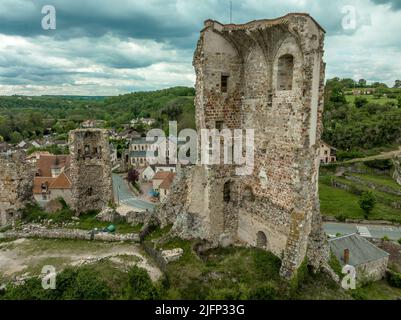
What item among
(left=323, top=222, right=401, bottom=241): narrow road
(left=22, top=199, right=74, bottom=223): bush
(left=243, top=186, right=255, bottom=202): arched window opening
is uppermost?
(left=243, top=186, right=255, bottom=202): arched window opening

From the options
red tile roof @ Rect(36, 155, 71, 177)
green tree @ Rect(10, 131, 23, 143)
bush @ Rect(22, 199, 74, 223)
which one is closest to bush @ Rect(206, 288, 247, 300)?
bush @ Rect(22, 199, 74, 223)

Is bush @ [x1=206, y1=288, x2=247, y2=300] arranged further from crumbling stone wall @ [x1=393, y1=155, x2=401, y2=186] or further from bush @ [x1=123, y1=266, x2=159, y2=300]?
crumbling stone wall @ [x1=393, y1=155, x2=401, y2=186]

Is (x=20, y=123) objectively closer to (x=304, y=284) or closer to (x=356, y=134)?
(x=356, y=134)

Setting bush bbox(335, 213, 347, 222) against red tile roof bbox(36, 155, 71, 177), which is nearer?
bush bbox(335, 213, 347, 222)

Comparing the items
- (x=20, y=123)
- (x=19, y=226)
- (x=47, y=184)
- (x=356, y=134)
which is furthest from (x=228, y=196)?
(x=20, y=123)

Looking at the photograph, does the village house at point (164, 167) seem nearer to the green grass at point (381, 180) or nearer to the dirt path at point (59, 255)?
the green grass at point (381, 180)

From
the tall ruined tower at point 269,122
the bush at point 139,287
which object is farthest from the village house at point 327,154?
the bush at point 139,287
